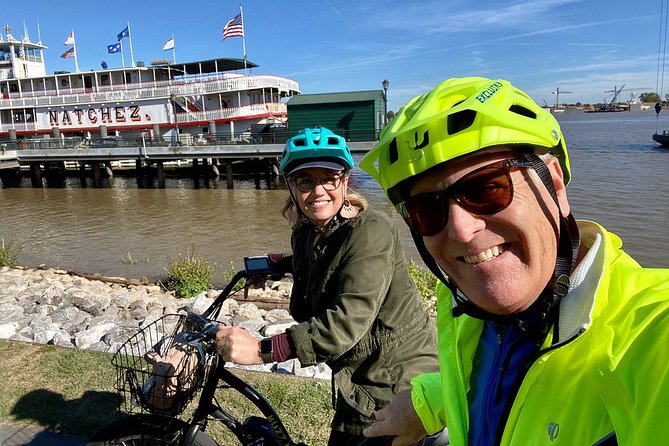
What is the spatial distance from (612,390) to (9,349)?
20.5 feet

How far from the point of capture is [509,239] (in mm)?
1146

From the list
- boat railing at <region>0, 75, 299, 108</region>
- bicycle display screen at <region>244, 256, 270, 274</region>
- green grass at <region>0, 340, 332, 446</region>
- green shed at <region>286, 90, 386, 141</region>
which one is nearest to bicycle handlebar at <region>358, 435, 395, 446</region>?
bicycle display screen at <region>244, 256, 270, 274</region>

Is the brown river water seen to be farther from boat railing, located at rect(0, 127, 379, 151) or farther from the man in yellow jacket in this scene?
the man in yellow jacket

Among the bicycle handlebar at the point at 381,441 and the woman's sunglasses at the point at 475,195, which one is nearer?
the woman's sunglasses at the point at 475,195

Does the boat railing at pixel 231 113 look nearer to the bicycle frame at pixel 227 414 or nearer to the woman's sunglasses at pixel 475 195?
the bicycle frame at pixel 227 414

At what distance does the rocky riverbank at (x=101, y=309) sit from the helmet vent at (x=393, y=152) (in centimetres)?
426

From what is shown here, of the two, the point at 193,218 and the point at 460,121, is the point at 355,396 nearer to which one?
the point at 460,121

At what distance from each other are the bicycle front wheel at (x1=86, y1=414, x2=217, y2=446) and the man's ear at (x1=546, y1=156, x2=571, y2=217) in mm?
2151

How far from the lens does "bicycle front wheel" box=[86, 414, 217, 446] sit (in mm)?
2445

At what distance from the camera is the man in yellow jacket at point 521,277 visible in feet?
2.90

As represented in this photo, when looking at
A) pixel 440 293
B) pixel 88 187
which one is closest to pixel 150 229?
pixel 88 187

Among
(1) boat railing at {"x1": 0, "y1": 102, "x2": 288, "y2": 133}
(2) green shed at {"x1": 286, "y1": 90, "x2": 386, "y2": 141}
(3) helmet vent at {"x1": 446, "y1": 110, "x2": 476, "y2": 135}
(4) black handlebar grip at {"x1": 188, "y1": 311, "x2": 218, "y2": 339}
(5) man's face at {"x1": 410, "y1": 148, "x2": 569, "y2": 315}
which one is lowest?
(4) black handlebar grip at {"x1": 188, "y1": 311, "x2": 218, "y2": 339}

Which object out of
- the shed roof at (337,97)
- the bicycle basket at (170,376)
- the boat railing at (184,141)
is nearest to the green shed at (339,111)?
the shed roof at (337,97)

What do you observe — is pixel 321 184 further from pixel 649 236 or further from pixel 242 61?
pixel 242 61
